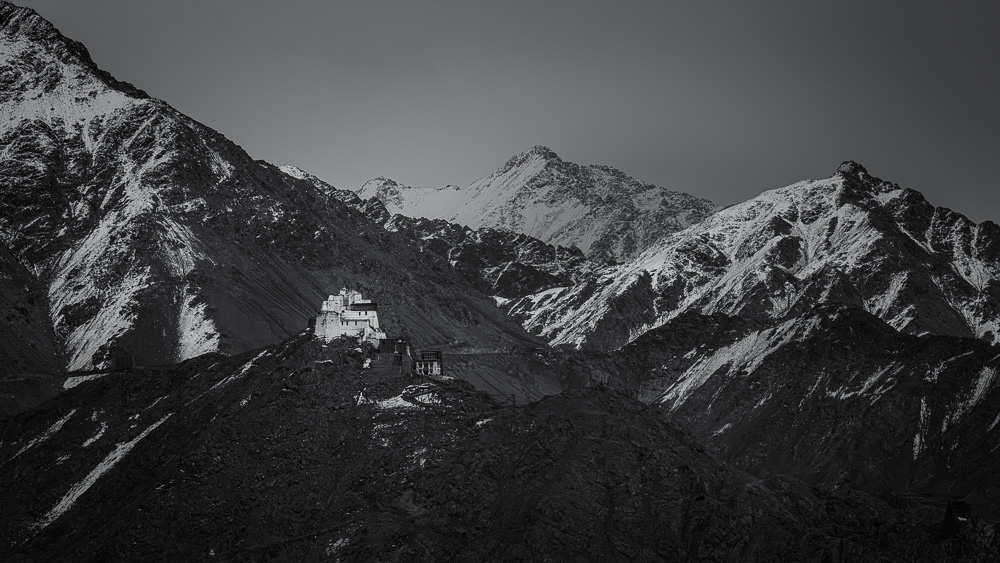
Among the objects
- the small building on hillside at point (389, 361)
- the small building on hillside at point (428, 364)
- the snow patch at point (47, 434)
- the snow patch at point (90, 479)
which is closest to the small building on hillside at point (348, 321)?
the small building on hillside at point (389, 361)

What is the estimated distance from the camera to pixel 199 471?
136375 mm

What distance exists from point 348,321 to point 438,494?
1549 inches

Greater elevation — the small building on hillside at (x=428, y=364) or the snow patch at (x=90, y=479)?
the small building on hillside at (x=428, y=364)

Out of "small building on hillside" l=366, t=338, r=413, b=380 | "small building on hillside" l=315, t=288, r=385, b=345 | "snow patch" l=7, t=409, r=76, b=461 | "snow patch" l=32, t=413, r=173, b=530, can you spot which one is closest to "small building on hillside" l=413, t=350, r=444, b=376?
"small building on hillside" l=366, t=338, r=413, b=380

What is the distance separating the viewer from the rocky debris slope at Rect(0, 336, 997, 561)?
12362 cm

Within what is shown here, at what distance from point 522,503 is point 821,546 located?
83.7ft

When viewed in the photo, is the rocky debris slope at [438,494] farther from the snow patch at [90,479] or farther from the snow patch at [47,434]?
the snow patch at [47,434]

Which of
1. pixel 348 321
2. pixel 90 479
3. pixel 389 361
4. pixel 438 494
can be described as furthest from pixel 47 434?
pixel 438 494

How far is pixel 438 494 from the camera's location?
12900 centimetres

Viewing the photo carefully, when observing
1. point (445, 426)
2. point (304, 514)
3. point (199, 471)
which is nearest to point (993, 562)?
point (445, 426)

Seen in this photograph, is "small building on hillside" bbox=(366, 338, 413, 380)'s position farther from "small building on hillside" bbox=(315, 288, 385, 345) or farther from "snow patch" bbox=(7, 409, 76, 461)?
"snow patch" bbox=(7, 409, 76, 461)

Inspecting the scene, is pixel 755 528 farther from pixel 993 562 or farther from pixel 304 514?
pixel 304 514

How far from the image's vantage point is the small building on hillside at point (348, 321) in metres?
161

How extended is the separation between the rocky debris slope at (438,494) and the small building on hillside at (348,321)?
7680 millimetres
